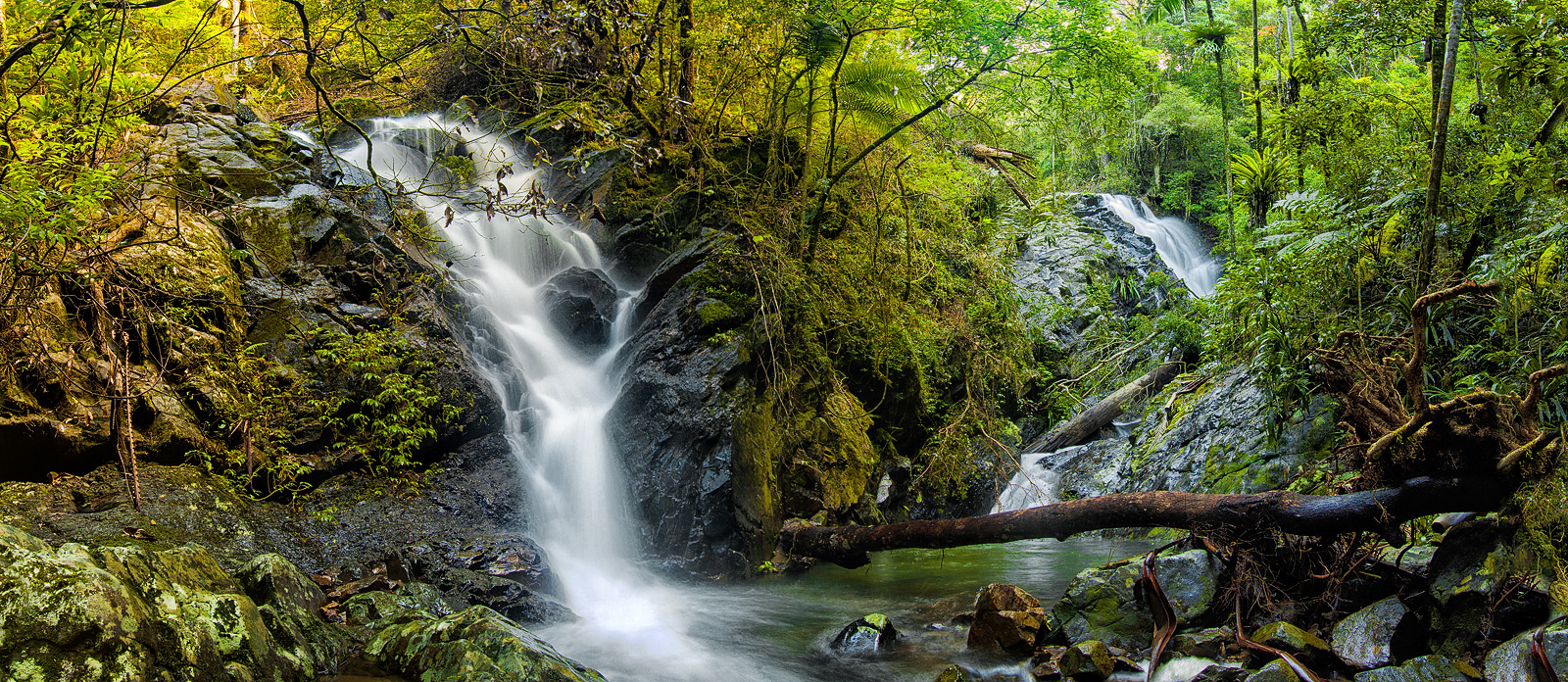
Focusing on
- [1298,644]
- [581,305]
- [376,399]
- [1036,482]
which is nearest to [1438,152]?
[1298,644]

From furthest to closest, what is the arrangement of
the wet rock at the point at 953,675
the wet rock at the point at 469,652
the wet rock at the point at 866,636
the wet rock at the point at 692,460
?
the wet rock at the point at 692,460 < the wet rock at the point at 866,636 < the wet rock at the point at 953,675 < the wet rock at the point at 469,652

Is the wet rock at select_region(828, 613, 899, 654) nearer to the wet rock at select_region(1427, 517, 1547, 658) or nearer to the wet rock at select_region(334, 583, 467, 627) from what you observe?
the wet rock at select_region(334, 583, 467, 627)

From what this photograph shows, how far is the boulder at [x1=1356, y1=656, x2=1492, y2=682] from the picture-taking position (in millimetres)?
3555

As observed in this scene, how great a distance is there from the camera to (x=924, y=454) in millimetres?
8805

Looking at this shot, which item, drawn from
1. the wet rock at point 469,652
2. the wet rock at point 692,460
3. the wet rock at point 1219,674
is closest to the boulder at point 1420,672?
the wet rock at point 1219,674

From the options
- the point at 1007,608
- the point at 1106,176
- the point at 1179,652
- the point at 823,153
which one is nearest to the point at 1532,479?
the point at 1179,652

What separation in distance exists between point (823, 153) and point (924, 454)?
373 centimetres

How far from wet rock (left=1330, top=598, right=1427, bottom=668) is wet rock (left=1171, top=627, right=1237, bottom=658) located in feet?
1.63

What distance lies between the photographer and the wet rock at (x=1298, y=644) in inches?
155

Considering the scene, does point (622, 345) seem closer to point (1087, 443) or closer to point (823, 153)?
point (823, 153)

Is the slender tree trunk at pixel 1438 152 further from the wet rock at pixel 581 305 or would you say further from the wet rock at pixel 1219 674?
the wet rock at pixel 581 305

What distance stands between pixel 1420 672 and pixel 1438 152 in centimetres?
389

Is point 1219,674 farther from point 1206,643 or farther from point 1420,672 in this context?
point 1420,672

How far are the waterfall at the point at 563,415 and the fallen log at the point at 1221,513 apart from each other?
6.22ft
